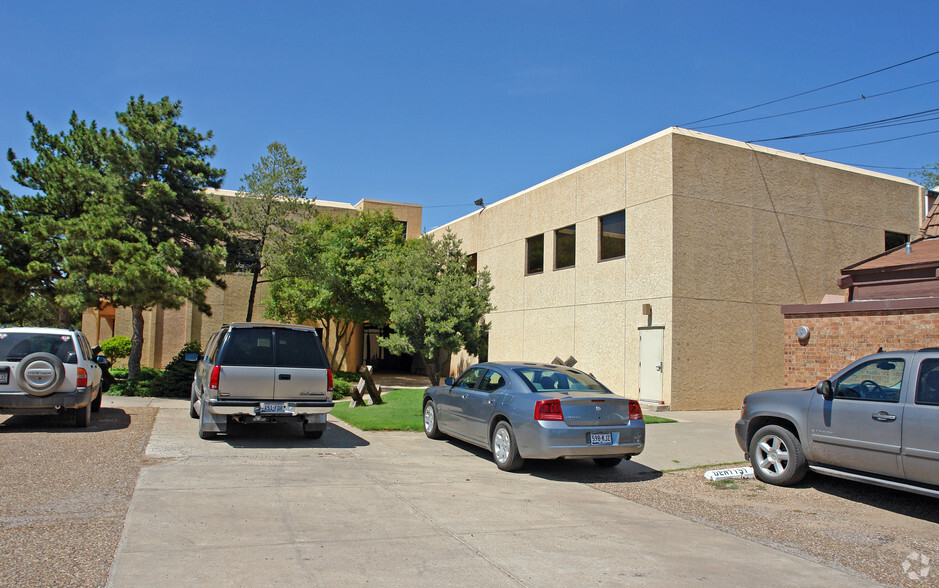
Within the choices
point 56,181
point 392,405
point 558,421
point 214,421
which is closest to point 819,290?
point 392,405

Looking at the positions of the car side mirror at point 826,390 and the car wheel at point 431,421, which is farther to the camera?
the car wheel at point 431,421

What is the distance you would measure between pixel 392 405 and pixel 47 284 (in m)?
13.1

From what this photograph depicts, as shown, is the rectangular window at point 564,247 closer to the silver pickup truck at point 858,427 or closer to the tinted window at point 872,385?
the silver pickup truck at point 858,427

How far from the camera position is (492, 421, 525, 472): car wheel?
902 cm

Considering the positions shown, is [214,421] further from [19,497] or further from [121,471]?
[19,497]

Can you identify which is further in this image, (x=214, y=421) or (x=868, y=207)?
(x=868, y=207)

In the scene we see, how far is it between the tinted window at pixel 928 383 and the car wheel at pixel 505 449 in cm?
457

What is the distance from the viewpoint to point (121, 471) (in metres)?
7.99

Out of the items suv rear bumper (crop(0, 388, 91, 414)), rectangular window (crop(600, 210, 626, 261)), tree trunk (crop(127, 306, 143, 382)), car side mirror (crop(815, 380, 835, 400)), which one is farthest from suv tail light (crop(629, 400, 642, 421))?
tree trunk (crop(127, 306, 143, 382))

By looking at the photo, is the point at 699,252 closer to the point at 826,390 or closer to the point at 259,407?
the point at 826,390

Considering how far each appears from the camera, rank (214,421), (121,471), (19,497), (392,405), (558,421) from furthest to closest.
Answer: (392,405) < (214,421) < (558,421) < (121,471) < (19,497)

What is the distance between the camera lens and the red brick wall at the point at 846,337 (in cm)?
1218

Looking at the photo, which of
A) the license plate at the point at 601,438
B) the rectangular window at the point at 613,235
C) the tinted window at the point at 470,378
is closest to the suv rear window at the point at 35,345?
the tinted window at the point at 470,378

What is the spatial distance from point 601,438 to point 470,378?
2680mm
